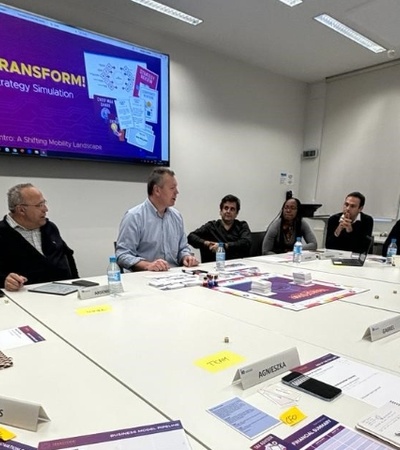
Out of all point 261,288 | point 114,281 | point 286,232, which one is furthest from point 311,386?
point 286,232

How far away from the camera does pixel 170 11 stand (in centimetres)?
339

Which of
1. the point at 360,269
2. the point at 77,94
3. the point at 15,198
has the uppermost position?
the point at 77,94

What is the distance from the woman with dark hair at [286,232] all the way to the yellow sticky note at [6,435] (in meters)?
3.12

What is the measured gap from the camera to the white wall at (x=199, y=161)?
11.1 feet

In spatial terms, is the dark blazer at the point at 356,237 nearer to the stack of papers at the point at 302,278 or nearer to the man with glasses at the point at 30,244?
the stack of papers at the point at 302,278

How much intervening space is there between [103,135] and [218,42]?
1.78 metres

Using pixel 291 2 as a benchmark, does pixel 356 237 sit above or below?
below

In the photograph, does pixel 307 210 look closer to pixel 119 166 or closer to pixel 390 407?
pixel 119 166

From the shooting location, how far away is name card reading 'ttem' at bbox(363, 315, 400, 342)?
117 cm

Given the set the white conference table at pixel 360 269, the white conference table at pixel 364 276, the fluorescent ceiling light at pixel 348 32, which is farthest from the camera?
the fluorescent ceiling light at pixel 348 32

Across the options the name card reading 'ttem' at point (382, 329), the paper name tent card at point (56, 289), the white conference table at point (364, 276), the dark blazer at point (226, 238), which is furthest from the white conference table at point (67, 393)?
the dark blazer at point (226, 238)

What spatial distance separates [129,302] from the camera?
1567mm

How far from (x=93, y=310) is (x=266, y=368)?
796mm

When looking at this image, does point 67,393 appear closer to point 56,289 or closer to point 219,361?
point 219,361
